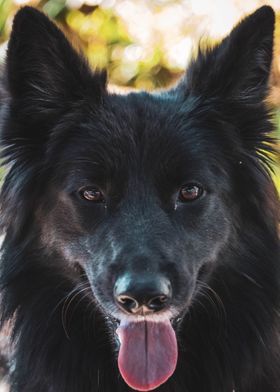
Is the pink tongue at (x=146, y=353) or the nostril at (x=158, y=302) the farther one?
the pink tongue at (x=146, y=353)

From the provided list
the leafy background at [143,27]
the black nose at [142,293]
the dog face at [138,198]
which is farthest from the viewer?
the leafy background at [143,27]

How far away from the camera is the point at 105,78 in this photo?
11.1 ft

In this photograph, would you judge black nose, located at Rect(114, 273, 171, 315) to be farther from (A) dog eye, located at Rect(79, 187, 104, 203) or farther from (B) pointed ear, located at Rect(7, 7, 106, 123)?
(B) pointed ear, located at Rect(7, 7, 106, 123)

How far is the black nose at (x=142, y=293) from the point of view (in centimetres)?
269

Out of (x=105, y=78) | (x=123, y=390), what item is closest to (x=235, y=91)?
(x=105, y=78)

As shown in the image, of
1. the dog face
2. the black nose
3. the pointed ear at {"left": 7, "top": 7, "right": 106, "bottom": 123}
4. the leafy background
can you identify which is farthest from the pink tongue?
the leafy background

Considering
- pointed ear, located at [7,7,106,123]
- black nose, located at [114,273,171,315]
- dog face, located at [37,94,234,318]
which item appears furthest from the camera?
pointed ear, located at [7,7,106,123]

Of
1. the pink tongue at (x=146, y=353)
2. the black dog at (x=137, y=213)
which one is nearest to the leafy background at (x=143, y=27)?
the black dog at (x=137, y=213)

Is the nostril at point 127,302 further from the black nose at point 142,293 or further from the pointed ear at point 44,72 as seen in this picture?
the pointed ear at point 44,72

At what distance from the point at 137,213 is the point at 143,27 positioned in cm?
654

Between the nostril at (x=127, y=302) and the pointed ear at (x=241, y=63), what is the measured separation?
1.15m

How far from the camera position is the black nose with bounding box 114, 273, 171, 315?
8.84 feet

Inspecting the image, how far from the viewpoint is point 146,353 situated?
3002 mm

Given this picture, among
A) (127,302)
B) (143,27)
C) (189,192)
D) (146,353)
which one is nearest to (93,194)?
(189,192)
